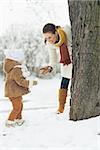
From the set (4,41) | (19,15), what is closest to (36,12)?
(19,15)

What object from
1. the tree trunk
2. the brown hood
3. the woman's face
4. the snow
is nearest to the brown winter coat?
the brown hood

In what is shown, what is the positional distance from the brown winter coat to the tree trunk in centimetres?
62

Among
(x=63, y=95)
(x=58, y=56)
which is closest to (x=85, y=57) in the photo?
(x=63, y=95)

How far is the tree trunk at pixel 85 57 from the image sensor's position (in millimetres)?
4551

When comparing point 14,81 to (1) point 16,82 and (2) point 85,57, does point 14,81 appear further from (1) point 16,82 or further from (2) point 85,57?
(2) point 85,57

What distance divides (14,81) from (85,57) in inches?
36.8

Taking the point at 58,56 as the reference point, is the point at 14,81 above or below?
below

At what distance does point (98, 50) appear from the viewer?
4.59m

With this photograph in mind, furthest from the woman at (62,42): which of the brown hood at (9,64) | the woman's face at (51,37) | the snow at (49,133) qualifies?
the brown hood at (9,64)

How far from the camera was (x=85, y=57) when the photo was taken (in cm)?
464

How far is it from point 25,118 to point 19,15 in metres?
4.07

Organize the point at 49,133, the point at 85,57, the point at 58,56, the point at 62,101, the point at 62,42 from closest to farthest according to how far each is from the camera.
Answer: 1. the point at 49,133
2. the point at 85,57
3. the point at 62,42
4. the point at 62,101
5. the point at 58,56

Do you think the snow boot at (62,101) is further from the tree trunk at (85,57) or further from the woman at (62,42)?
the tree trunk at (85,57)

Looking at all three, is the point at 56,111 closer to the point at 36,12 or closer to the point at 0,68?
the point at 0,68
